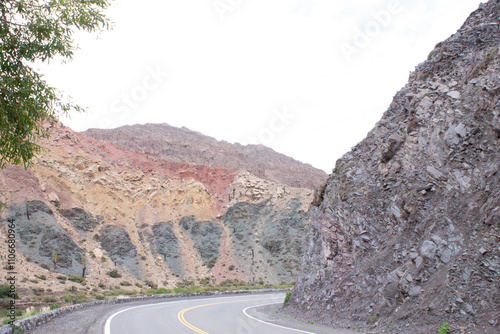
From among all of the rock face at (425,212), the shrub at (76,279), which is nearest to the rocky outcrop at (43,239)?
the shrub at (76,279)

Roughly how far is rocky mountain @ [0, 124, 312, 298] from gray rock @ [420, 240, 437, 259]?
27.1 meters

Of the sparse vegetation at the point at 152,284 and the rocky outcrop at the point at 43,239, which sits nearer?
the rocky outcrop at the point at 43,239

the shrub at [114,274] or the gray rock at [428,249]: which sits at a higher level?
the gray rock at [428,249]

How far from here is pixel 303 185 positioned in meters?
90.6

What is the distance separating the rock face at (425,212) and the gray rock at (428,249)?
36mm

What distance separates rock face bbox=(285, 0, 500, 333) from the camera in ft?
30.3

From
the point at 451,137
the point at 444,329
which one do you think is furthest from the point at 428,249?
the point at 451,137

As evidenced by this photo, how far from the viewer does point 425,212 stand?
1227cm

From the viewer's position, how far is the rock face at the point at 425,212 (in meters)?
9.23

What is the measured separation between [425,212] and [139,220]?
1720 inches

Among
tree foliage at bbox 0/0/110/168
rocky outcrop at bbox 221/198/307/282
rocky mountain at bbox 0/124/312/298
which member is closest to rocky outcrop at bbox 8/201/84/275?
rocky mountain at bbox 0/124/312/298

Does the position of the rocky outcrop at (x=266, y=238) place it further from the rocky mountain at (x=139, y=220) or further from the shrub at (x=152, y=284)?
the shrub at (x=152, y=284)

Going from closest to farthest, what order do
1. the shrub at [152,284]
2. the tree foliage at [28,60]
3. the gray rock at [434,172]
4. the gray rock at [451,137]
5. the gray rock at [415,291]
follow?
the tree foliage at [28,60] → the gray rock at [415,291] → the gray rock at [451,137] → the gray rock at [434,172] → the shrub at [152,284]

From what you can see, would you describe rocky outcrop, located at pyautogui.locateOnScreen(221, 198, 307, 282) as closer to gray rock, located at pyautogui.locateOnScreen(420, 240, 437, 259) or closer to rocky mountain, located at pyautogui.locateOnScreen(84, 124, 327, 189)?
rocky mountain, located at pyautogui.locateOnScreen(84, 124, 327, 189)
